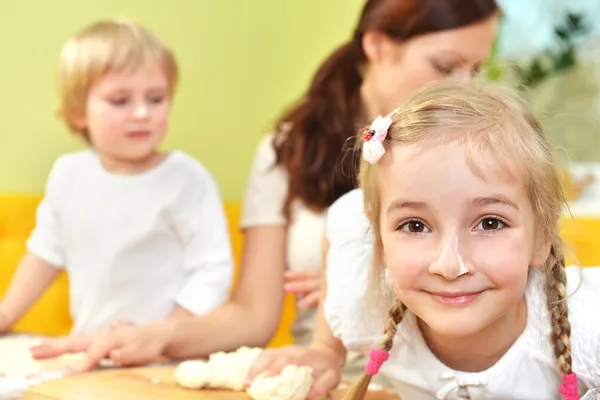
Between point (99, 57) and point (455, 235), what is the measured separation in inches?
25.6

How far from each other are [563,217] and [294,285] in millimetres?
502

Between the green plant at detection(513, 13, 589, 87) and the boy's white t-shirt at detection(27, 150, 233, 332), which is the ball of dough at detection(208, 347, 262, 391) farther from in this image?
the green plant at detection(513, 13, 589, 87)

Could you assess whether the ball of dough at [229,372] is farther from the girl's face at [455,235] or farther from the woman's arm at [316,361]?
the girl's face at [455,235]

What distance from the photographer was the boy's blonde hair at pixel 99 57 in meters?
1.17

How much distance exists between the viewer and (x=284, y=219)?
139cm

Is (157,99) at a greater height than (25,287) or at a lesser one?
greater

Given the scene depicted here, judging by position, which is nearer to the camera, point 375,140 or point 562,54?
point 375,140

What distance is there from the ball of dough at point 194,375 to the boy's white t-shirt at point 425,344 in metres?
0.16

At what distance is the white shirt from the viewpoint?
1.36 metres

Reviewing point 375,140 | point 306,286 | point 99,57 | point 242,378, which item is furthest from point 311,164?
point 375,140

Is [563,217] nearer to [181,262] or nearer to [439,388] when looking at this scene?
[439,388]

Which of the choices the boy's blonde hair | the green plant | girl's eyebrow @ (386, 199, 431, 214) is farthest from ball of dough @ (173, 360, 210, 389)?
the green plant

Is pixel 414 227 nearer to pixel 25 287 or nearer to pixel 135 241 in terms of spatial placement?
pixel 135 241

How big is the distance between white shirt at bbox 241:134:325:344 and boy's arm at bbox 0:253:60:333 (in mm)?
330
